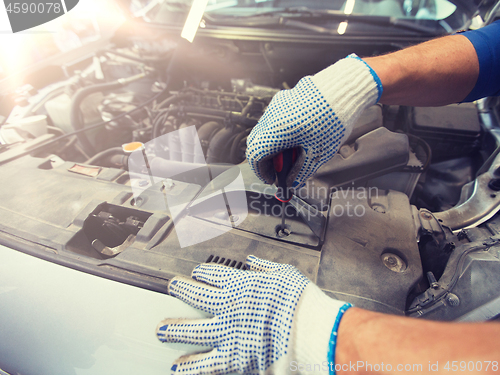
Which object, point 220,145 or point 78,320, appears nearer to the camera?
point 78,320

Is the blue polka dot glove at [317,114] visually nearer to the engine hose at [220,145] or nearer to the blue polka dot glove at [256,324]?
the blue polka dot glove at [256,324]

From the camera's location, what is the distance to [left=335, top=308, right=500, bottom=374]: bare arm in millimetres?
306

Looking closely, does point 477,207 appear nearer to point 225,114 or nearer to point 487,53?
point 487,53

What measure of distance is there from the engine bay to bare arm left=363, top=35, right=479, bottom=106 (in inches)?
7.4

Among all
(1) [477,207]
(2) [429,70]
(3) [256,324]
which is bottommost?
(1) [477,207]

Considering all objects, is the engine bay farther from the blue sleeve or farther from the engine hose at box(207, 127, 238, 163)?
the blue sleeve

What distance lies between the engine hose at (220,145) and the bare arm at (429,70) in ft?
2.41

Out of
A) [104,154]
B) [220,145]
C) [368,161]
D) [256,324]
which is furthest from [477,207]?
[104,154]

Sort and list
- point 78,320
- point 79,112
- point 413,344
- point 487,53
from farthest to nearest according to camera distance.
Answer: point 79,112
point 487,53
point 78,320
point 413,344

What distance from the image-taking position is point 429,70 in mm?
759

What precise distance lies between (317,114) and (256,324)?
53 centimetres

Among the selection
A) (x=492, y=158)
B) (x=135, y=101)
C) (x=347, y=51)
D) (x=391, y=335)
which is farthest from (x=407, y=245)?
(x=135, y=101)

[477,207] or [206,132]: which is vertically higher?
[206,132]

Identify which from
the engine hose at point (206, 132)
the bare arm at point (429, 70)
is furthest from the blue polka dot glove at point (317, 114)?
the engine hose at point (206, 132)
